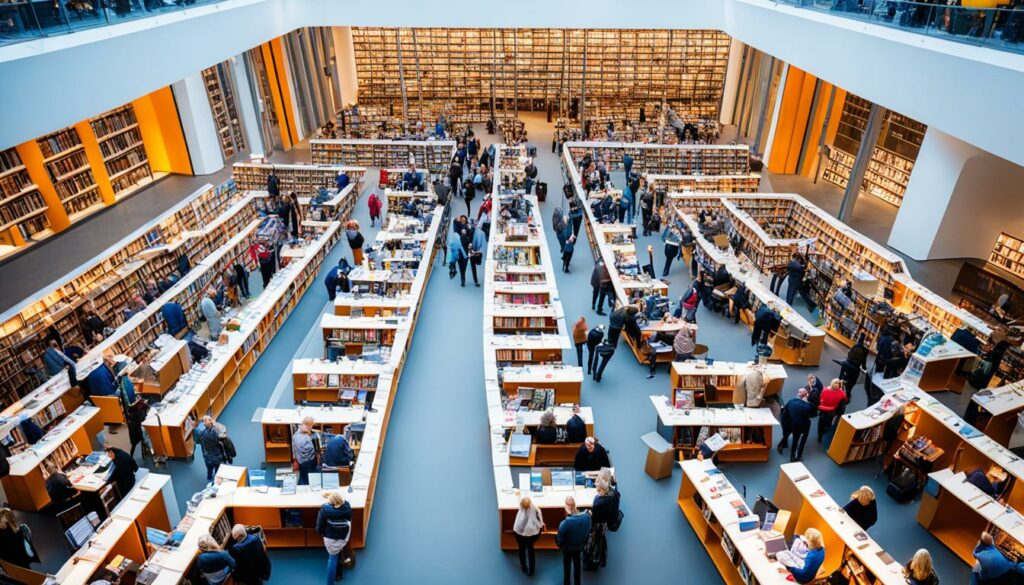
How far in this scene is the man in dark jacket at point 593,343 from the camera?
32.8ft

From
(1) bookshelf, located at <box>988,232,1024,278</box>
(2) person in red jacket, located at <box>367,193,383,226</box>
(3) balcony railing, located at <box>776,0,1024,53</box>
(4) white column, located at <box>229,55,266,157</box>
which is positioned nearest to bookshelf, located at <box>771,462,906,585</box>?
(3) balcony railing, located at <box>776,0,1024,53</box>

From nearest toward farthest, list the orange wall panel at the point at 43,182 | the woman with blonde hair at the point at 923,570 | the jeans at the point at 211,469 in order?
the woman with blonde hair at the point at 923,570 → the jeans at the point at 211,469 → the orange wall panel at the point at 43,182

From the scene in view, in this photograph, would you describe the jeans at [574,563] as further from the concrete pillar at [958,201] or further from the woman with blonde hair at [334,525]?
the concrete pillar at [958,201]

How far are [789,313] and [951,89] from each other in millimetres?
4559

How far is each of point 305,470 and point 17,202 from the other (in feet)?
36.2

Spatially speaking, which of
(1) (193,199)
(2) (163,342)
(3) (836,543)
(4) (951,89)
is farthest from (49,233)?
(4) (951,89)

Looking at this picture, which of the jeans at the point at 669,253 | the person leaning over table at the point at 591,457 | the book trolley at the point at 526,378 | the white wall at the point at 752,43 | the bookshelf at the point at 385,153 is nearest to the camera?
the book trolley at the point at 526,378

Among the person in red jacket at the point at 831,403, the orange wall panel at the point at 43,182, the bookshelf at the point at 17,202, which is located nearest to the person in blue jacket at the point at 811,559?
the person in red jacket at the point at 831,403

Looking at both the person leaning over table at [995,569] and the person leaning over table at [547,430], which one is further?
the person leaning over table at [547,430]

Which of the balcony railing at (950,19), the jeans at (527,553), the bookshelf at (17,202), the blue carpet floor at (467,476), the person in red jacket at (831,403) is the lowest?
the blue carpet floor at (467,476)

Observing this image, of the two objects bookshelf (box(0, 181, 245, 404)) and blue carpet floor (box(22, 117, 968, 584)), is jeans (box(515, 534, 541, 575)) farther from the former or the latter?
bookshelf (box(0, 181, 245, 404))

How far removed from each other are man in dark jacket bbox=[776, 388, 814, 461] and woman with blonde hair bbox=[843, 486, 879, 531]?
4.95 ft

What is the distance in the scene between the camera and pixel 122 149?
685 inches

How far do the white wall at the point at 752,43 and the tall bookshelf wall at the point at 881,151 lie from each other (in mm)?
3429
